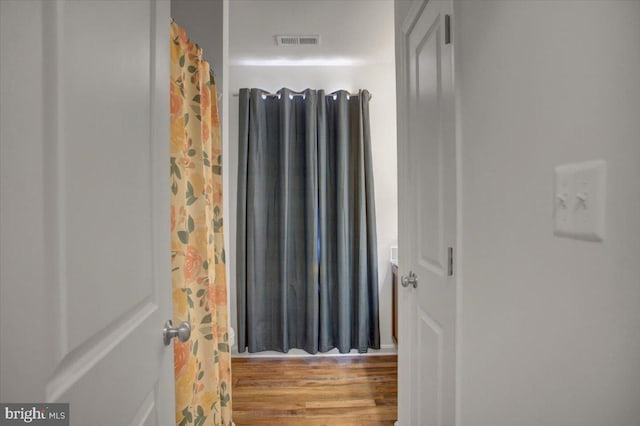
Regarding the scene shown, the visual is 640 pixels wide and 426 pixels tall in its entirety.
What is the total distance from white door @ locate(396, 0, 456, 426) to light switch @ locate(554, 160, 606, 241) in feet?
1.44

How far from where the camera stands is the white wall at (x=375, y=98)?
9.57ft

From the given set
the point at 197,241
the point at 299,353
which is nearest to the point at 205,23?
the point at 197,241

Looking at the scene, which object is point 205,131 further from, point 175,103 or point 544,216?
point 544,216

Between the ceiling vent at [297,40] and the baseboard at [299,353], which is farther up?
the ceiling vent at [297,40]

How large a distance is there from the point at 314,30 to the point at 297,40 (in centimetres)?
19

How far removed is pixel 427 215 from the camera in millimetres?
1299

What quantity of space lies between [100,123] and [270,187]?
226 centimetres

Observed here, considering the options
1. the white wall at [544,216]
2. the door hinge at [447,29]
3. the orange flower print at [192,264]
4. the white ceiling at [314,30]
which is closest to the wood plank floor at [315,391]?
the orange flower print at [192,264]

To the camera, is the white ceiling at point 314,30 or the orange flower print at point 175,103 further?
the white ceiling at point 314,30

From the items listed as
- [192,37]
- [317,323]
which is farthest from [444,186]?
[317,323]

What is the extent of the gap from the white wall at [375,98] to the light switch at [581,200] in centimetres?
235

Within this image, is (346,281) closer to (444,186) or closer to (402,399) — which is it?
(402,399)

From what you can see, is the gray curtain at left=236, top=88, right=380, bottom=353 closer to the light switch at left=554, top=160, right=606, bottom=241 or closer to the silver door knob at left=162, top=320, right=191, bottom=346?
the silver door knob at left=162, top=320, right=191, bottom=346

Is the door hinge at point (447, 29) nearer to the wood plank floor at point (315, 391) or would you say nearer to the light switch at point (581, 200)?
the light switch at point (581, 200)
